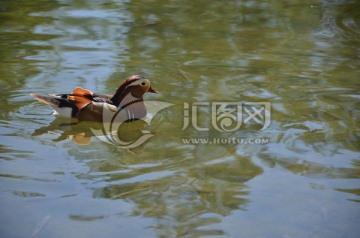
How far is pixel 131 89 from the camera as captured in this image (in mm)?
7656

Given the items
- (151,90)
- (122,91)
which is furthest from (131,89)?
(151,90)

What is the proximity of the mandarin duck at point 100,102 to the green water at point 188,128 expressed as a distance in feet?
0.54

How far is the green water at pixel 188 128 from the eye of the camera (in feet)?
17.7

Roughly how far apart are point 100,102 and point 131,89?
1.28ft

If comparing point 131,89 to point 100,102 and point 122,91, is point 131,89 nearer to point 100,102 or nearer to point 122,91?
point 122,91

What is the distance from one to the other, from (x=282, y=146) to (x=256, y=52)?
3235 mm

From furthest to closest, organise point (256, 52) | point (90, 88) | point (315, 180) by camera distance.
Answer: point (256, 52) < point (90, 88) < point (315, 180)

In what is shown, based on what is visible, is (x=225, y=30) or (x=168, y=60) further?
(x=225, y=30)

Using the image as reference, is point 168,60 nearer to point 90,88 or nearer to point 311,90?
point 90,88

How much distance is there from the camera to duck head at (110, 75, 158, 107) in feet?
25.1

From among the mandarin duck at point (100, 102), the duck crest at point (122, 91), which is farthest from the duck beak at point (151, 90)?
the duck crest at point (122, 91)

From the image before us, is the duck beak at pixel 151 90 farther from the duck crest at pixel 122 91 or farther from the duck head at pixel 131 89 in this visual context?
the duck crest at pixel 122 91

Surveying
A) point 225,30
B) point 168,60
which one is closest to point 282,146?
point 168,60

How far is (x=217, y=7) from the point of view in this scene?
1217 cm
